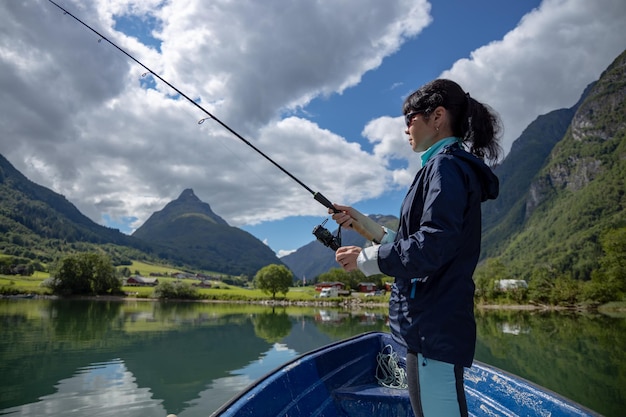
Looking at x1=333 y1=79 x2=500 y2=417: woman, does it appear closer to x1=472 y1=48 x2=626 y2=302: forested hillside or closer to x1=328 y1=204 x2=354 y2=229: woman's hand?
x1=328 y1=204 x2=354 y2=229: woman's hand

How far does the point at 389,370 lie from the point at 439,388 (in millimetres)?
4384

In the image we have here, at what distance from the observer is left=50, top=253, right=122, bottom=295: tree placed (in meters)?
78.0

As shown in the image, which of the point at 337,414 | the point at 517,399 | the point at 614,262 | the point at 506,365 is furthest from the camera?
the point at 614,262

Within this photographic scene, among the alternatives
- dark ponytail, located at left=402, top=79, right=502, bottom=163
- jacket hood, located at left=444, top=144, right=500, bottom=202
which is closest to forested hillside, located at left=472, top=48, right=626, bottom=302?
dark ponytail, located at left=402, top=79, right=502, bottom=163

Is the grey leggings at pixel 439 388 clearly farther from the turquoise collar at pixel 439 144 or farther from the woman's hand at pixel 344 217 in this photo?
the woman's hand at pixel 344 217

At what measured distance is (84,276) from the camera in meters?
79.9

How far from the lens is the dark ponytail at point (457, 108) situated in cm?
250

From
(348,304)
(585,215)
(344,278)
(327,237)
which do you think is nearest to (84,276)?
(348,304)

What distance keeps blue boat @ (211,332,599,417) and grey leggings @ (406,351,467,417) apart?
1.87m

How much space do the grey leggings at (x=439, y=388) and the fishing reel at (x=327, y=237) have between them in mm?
1797

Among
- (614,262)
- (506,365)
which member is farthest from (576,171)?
(506,365)

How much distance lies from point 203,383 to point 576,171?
230 metres

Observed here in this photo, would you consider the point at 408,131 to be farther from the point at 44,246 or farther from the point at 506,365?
the point at 44,246

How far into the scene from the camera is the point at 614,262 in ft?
191
